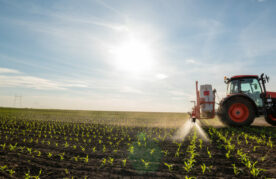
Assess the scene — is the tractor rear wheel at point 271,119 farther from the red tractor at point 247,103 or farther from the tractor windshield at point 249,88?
the tractor windshield at point 249,88

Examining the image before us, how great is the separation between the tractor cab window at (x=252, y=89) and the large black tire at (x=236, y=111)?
838 mm

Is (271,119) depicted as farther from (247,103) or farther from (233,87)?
(233,87)

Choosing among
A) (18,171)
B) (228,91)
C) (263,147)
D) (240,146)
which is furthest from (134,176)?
(228,91)

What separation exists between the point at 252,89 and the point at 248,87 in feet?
0.70

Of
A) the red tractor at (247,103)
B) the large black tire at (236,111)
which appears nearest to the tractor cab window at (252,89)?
the red tractor at (247,103)

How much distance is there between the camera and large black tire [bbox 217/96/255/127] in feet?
29.9

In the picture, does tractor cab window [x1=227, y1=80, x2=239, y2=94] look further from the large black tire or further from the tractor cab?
the large black tire

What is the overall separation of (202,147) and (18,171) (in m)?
5.50

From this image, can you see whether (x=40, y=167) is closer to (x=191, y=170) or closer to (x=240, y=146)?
(x=191, y=170)

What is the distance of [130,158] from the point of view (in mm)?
5332

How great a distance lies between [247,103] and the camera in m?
9.07

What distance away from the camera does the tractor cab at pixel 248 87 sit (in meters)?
9.63

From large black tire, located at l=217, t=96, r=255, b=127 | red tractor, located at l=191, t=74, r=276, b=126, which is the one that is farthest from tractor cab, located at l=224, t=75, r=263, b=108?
large black tire, located at l=217, t=96, r=255, b=127

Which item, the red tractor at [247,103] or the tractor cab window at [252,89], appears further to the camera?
the tractor cab window at [252,89]
